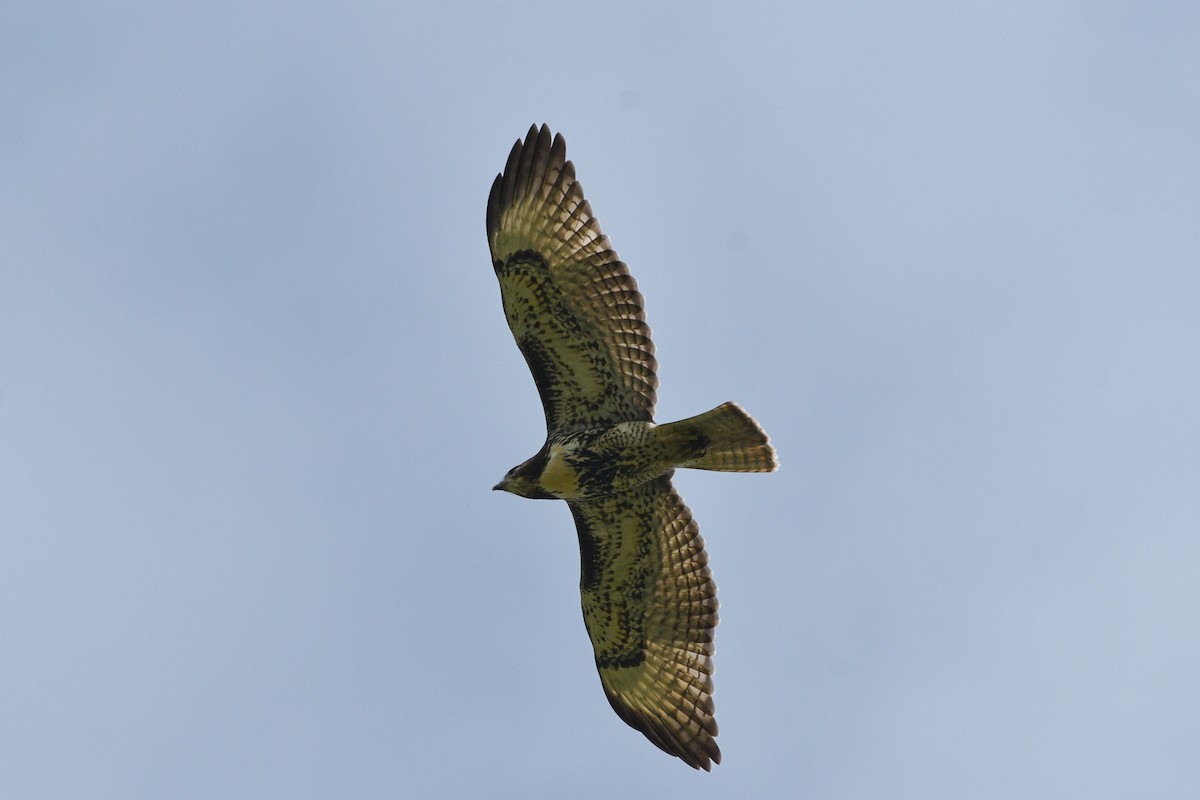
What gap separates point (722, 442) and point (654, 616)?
2.00 meters

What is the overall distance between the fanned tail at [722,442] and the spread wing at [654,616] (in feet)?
A: 2.56

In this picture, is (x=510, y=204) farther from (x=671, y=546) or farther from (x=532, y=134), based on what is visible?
(x=671, y=546)

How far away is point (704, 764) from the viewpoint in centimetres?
1312

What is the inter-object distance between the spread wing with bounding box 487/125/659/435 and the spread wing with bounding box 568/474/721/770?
3.43ft

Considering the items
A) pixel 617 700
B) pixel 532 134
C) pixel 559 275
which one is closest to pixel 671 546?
pixel 617 700

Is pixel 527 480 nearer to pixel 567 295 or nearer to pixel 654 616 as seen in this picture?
pixel 567 295

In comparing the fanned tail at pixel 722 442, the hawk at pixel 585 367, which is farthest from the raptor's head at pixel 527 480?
the fanned tail at pixel 722 442

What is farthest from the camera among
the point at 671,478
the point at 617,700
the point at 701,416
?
the point at 617,700

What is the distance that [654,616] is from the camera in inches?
521

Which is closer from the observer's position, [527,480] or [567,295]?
[567,295]

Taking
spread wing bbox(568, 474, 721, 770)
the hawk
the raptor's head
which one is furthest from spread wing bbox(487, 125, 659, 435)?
spread wing bbox(568, 474, 721, 770)

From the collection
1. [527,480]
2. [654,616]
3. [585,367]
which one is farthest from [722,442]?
[654,616]

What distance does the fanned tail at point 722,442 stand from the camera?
11797 millimetres

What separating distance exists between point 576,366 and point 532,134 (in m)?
1.85
